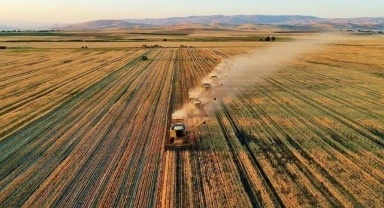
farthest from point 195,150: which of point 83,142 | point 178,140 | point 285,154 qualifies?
point 83,142

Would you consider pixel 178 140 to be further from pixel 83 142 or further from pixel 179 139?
pixel 83 142

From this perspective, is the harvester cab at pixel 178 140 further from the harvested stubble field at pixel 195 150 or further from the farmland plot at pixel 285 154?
the harvested stubble field at pixel 195 150

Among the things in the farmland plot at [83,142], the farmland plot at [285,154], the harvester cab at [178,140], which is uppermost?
the harvester cab at [178,140]

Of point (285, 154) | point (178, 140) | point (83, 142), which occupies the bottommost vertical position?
point (285, 154)

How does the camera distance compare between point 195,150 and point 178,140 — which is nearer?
point 195,150

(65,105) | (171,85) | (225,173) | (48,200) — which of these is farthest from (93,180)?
(171,85)

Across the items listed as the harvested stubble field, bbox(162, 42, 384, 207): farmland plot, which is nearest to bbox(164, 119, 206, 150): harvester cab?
bbox(162, 42, 384, 207): farmland plot

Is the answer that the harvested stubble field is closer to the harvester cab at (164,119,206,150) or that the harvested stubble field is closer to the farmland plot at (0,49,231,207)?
the farmland plot at (0,49,231,207)

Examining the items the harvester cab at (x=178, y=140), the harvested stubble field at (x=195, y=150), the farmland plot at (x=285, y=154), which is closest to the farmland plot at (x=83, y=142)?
the harvested stubble field at (x=195, y=150)
